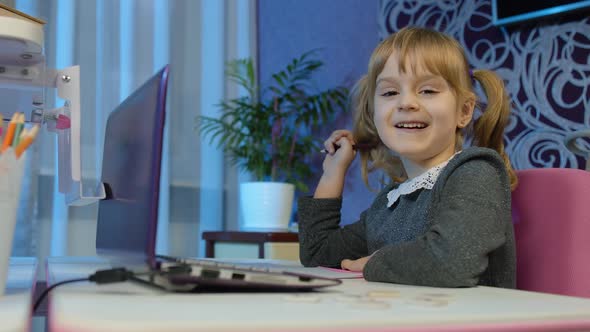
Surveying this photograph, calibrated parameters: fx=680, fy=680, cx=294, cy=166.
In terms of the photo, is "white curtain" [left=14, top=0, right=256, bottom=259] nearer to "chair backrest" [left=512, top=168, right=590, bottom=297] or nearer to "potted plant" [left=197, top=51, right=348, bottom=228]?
"potted plant" [left=197, top=51, right=348, bottom=228]

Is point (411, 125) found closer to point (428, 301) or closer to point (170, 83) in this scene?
point (428, 301)

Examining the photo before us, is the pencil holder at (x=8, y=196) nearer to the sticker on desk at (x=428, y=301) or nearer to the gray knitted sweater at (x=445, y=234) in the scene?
the sticker on desk at (x=428, y=301)

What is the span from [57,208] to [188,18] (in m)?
0.97

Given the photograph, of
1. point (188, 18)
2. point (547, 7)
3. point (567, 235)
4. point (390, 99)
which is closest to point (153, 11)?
point (188, 18)

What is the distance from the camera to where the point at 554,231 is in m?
1.11

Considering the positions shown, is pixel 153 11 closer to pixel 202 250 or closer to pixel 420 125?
pixel 202 250

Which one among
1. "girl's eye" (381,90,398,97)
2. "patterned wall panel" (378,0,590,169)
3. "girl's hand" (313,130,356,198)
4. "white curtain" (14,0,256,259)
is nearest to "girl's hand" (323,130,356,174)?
"girl's hand" (313,130,356,198)

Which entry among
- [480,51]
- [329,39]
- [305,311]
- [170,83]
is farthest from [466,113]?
[329,39]

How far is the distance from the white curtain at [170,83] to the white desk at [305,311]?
6.70ft

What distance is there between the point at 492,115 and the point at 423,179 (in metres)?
0.21

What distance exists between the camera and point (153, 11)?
9.25ft

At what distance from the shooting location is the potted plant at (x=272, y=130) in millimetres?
2645

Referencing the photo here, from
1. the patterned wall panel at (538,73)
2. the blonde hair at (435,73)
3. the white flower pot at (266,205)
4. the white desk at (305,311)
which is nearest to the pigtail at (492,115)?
the blonde hair at (435,73)

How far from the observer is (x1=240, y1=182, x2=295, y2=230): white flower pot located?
8.57 ft
